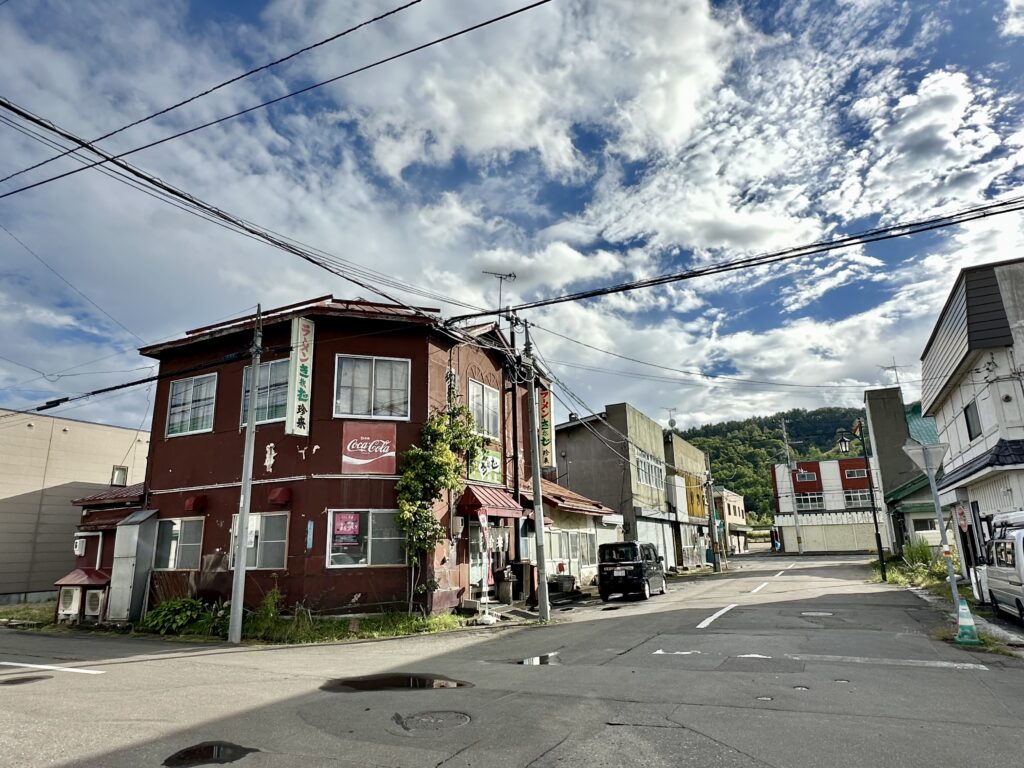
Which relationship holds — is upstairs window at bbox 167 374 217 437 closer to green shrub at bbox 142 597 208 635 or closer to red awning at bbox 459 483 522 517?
green shrub at bbox 142 597 208 635

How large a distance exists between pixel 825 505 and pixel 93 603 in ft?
219

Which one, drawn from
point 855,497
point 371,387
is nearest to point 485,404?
point 371,387

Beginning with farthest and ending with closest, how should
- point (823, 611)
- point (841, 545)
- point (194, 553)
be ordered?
point (841, 545) → point (194, 553) → point (823, 611)

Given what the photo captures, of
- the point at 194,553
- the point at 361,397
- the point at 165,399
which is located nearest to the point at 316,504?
the point at 361,397

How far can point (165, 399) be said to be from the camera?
1941cm

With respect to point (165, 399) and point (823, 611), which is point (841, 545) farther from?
point (165, 399)

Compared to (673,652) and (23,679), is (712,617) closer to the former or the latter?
(673,652)

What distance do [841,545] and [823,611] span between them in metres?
53.0

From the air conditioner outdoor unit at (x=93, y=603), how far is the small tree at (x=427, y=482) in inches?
365

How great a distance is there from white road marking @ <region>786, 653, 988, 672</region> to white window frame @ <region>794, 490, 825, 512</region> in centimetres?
6143

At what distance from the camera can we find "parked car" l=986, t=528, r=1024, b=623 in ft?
39.3

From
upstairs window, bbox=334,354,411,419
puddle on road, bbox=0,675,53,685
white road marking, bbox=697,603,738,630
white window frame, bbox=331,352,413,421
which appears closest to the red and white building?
white road marking, bbox=697,603,738,630

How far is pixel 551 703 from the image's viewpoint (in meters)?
7.41

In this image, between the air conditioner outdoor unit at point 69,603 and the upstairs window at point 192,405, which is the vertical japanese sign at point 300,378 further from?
the air conditioner outdoor unit at point 69,603
